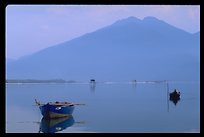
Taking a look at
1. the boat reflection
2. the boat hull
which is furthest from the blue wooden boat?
the boat reflection

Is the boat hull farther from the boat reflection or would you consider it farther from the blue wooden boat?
the boat reflection

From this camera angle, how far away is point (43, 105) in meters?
→ 8.69

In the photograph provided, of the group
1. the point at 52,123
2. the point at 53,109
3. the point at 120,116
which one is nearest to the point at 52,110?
the point at 53,109

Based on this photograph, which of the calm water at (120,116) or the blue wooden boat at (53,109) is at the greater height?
the blue wooden boat at (53,109)

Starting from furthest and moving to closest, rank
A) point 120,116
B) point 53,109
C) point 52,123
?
point 120,116
point 52,123
point 53,109

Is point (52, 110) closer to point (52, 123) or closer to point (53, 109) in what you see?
point (53, 109)

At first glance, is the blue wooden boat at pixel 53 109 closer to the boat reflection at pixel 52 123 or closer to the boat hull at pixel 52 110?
the boat hull at pixel 52 110

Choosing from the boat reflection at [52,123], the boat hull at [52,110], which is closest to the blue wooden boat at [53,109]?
the boat hull at [52,110]

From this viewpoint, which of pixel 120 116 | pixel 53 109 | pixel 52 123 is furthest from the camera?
pixel 120 116

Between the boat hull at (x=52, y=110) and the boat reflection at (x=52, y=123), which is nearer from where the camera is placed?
the boat hull at (x=52, y=110)

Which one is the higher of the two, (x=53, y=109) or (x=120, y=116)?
(x=53, y=109)
